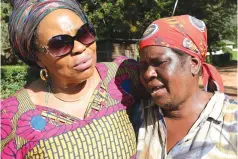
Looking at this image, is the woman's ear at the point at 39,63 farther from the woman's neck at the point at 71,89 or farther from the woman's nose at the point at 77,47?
the woman's nose at the point at 77,47

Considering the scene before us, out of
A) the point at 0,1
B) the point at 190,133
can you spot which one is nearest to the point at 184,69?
the point at 190,133

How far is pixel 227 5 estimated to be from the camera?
20578 millimetres

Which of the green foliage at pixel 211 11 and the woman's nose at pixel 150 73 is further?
the green foliage at pixel 211 11

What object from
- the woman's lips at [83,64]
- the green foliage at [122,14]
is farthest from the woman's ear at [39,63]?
the green foliage at [122,14]

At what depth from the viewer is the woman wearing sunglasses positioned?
2137mm

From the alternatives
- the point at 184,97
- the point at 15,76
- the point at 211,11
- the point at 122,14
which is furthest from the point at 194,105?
the point at 211,11

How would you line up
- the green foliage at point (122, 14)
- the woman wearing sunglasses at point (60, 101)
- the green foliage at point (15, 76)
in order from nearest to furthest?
1. the woman wearing sunglasses at point (60, 101)
2. the green foliage at point (122, 14)
3. the green foliage at point (15, 76)

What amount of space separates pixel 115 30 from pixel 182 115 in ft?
29.9

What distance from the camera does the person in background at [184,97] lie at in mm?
2033

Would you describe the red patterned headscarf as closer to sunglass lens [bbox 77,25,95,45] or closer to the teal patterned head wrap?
sunglass lens [bbox 77,25,95,45]

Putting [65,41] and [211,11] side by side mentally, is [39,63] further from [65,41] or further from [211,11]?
[211,11]

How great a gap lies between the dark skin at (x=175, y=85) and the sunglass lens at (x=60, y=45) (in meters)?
0.47

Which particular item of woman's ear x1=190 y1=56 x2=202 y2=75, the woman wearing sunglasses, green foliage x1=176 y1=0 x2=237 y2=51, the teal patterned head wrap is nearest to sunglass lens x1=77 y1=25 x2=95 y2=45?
the woman wearing sunglasses

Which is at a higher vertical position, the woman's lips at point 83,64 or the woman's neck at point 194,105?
the woman's lips at point 83,64
